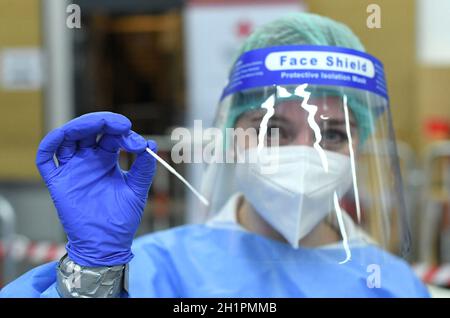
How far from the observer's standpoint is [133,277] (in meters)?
1.07

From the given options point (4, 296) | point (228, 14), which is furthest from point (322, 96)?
point (228, 14)

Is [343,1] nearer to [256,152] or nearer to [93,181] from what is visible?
[256,152]

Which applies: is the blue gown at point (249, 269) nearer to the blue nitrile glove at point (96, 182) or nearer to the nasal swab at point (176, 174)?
the nasal swab at point (176, 174)

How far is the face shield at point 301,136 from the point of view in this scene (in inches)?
37.4

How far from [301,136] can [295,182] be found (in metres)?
0.08

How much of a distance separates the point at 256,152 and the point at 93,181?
284 mm

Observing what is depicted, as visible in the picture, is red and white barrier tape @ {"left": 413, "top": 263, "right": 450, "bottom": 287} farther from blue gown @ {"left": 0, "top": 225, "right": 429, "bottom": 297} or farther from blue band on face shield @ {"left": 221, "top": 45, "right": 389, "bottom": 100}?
blue band on face shield @ {"left": 221, "top": 45, "right": 389, "bottom": 100}

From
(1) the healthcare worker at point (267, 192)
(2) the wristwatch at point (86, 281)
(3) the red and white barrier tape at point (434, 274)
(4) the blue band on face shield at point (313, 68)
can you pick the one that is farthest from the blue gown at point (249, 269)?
(3) the red and white barrier tape at point (434, 274)

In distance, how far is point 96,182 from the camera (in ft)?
2.65

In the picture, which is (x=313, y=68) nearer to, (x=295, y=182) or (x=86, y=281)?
(x=295, y=182)

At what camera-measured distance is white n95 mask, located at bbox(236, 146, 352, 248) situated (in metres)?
0.97

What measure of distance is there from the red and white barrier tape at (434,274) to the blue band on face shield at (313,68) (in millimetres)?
1963

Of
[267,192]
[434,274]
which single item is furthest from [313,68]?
[434,274]

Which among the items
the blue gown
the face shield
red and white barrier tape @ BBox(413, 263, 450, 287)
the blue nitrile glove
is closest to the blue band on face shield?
the face shield
